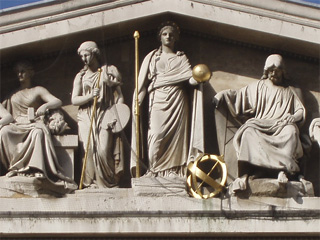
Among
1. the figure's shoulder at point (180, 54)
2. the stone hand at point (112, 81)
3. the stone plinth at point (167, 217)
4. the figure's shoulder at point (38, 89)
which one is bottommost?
the stone plinth at point (167, 217)

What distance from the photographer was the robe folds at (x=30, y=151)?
23.5 m

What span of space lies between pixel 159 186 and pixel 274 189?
151 cm

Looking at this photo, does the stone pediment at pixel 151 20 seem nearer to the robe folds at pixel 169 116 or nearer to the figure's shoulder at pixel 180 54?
the figure's shoulder at pixel 180 54

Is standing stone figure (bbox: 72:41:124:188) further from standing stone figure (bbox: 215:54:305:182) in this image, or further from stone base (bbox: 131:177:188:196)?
standing stone figure (bbox: 215:54:305:182)

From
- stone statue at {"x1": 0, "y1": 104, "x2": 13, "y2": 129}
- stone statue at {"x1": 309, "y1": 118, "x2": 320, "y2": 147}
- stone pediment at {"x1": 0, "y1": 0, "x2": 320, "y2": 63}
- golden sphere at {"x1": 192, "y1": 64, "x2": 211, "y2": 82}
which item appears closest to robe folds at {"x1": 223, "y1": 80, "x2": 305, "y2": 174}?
stone statue at {"x1": 309, "y1": 118, "x2": 320, "y2": 147}

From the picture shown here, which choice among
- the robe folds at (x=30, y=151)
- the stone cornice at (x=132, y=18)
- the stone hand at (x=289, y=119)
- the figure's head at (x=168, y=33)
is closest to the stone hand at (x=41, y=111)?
the robe folds at (x=30, y=151)

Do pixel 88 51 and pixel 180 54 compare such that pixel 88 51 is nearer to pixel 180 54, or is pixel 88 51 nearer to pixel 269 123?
pixel 180 54

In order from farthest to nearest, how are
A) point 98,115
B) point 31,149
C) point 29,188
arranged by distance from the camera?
point 98,115 → point 31,149 → point 29,188

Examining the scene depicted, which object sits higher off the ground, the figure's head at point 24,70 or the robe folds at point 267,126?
the figure's head at point 24,70

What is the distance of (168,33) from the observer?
2420 cm

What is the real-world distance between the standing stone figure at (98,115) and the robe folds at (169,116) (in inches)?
11.4

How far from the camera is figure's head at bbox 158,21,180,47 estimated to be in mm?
24203

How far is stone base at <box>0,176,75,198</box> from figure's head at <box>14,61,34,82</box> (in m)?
1.55

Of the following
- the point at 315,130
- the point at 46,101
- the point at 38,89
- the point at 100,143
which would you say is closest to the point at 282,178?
the point at 315,130
